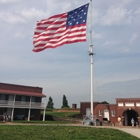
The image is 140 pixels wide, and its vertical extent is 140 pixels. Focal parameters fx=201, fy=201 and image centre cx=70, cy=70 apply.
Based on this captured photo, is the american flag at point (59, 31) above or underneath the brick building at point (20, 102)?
above

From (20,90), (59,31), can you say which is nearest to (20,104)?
(20,90)

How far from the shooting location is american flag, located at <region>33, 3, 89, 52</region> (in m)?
20.5

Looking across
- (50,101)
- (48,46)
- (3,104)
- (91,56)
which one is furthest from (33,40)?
(50,101)

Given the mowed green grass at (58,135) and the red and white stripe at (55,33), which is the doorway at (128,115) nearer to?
the mowed green grass at (58,135)

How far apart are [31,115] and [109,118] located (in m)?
14.7

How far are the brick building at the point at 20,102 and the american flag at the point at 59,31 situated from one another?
1662 cm

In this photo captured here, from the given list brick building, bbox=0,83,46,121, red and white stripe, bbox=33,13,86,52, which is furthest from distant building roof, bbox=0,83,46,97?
red and white stripe, bbox=33,13,86,52

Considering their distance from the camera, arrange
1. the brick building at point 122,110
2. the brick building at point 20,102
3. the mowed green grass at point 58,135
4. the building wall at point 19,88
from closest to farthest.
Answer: the mowed green grass at point 58,135
the brick building at point 122,110
the brick building at point 20,102
the building wall at point 19,88

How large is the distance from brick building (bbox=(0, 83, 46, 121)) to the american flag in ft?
54.5

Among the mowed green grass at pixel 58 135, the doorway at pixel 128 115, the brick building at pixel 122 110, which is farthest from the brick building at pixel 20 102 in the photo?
the mowed green grass at pixel 58 135

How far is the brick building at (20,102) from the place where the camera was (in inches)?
1363

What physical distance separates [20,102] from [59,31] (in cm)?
1943

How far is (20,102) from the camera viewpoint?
3597 cm

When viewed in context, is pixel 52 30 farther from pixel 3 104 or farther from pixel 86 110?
pixel 86 110
